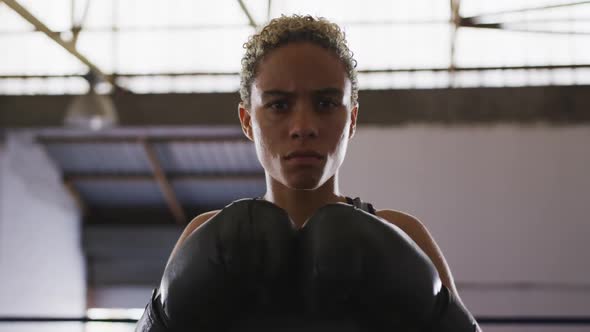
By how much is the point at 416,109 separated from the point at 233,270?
16.5ft

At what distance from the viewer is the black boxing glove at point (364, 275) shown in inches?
23.7

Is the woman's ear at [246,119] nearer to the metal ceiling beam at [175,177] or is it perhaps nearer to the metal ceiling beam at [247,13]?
the metal ceiling beam at [247,13]

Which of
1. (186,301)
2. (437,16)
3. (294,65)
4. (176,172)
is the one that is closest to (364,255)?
(186,301)

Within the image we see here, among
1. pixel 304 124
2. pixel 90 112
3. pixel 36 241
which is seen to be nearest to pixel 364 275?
Result: pixel 304 124

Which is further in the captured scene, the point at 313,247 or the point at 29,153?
the point at 29,153

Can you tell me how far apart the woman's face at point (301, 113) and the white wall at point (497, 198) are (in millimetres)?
4687

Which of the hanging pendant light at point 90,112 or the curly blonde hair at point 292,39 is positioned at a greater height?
the hanging pendant light at point 90,112

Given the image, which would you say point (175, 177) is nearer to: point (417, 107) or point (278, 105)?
point (417, 107)

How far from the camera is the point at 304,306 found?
2.07 ft

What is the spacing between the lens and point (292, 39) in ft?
2.79

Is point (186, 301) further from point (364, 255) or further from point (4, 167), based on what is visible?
point (4, 167)

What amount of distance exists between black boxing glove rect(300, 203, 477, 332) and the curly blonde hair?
29 centimetres

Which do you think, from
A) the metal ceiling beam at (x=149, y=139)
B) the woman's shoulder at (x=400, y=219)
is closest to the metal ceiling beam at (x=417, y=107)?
the metal ceiling beam at (x=149, y=139)

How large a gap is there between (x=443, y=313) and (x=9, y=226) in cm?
724
